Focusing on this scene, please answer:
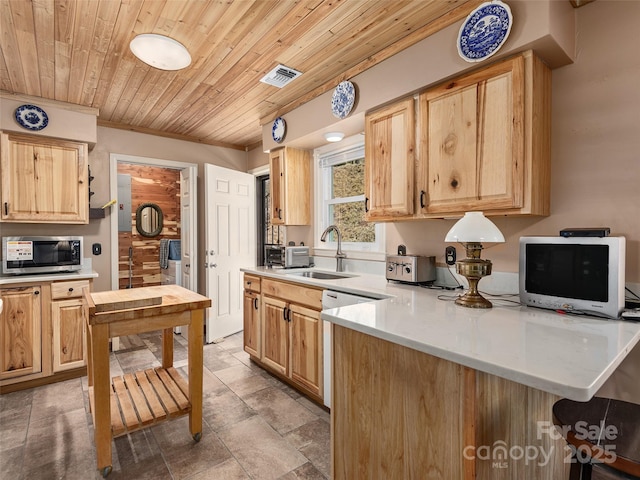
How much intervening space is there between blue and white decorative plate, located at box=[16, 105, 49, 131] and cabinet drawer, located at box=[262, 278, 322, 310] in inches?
94.6

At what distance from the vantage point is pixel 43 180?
299 centimetres

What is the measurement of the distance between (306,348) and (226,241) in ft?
6.55

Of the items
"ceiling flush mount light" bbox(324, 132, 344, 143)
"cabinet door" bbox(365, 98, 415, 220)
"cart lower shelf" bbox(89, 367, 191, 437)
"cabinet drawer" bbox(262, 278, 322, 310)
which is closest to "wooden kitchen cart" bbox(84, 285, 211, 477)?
"cart lower shelf" bbox(89, 367, 191, 437)

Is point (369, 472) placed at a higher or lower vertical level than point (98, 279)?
lower

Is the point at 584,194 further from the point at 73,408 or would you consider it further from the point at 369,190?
the point at 73,408

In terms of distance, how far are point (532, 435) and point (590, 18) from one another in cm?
192

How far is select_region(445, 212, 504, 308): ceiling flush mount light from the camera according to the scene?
1443 millimetres

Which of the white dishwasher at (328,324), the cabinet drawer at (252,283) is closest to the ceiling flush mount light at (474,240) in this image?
the white dishwasher at (328,324)

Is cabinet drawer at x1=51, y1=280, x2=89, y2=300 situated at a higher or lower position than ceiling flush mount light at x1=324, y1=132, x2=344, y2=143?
lower

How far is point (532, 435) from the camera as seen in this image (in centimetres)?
127

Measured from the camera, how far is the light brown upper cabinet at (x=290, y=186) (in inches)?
130

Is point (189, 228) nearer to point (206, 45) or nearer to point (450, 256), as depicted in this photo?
point (206, 45)

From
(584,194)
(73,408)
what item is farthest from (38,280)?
(584,194)

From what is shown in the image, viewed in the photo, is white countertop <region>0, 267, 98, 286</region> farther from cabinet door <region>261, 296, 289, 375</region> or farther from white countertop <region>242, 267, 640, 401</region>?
white countertop <region>242, 267, 640, 401</region>
